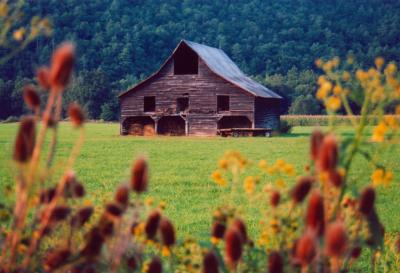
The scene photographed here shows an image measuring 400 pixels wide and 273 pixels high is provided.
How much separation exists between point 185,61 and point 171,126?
4.20m

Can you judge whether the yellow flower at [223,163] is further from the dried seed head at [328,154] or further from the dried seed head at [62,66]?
the dried seed head at [62,66]

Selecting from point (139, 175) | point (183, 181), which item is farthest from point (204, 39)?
point (139, 175)

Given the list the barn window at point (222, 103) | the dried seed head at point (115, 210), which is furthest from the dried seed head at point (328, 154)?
the barn window at point (222, 103)

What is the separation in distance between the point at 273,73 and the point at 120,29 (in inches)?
993

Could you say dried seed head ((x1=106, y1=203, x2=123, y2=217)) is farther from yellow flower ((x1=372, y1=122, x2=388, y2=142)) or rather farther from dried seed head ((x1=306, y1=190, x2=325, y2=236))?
yellow flower ((x1=372, y1=122, x2=388, y2=142))

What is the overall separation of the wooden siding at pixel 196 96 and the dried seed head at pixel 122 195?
32.8 m

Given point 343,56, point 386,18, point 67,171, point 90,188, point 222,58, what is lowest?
point 90,188

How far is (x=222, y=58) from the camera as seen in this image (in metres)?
39.9

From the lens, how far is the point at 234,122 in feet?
119

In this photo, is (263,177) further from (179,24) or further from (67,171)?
(179,24)

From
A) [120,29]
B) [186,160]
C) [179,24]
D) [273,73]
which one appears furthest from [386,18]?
[186,160]

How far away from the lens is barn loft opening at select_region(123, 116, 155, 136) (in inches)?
1483

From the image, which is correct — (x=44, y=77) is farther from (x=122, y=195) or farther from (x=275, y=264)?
(x=275, y=264)

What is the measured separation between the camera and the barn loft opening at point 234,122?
1411 inches
